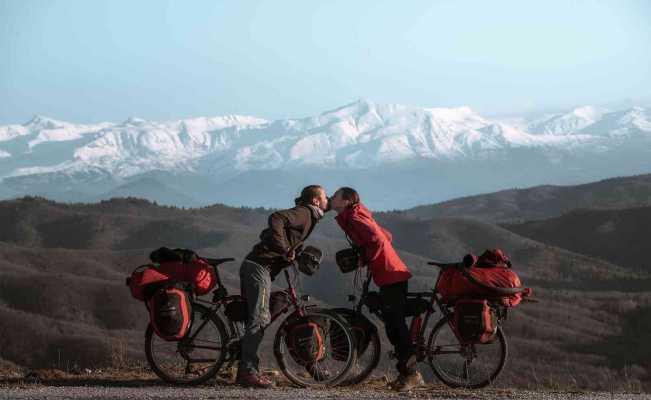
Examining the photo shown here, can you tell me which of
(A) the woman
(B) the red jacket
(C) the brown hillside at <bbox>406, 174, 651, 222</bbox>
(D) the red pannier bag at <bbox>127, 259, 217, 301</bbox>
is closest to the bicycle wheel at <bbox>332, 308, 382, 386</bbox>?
(A) the woman

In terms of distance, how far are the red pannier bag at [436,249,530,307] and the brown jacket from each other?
1.54 meters

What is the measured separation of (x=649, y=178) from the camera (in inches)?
7436

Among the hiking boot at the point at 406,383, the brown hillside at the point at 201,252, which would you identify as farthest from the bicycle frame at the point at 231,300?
the brown hillside at the point at 201,252

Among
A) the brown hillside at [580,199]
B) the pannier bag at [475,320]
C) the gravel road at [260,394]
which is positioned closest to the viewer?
the gravel road at [260,394]

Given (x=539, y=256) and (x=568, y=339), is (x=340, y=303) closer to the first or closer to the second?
(x=568, y=339)

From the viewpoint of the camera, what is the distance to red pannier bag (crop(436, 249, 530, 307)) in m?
9.97

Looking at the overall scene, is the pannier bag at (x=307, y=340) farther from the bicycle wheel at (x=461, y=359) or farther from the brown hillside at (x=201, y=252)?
the brown hillside at (x=201, y=252)

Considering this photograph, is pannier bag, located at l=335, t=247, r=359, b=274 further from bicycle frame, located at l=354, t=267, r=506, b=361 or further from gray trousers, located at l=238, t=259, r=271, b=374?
gray trousers, located at l=238, t=259, r=271, b=374

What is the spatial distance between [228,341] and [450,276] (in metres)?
2.44

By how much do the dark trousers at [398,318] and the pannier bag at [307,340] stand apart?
2.25ft

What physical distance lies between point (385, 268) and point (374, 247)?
0.25 meters

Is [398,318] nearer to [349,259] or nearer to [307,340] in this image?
[349,259]

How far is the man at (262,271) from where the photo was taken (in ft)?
33.1

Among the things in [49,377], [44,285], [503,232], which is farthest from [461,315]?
[503,232]
